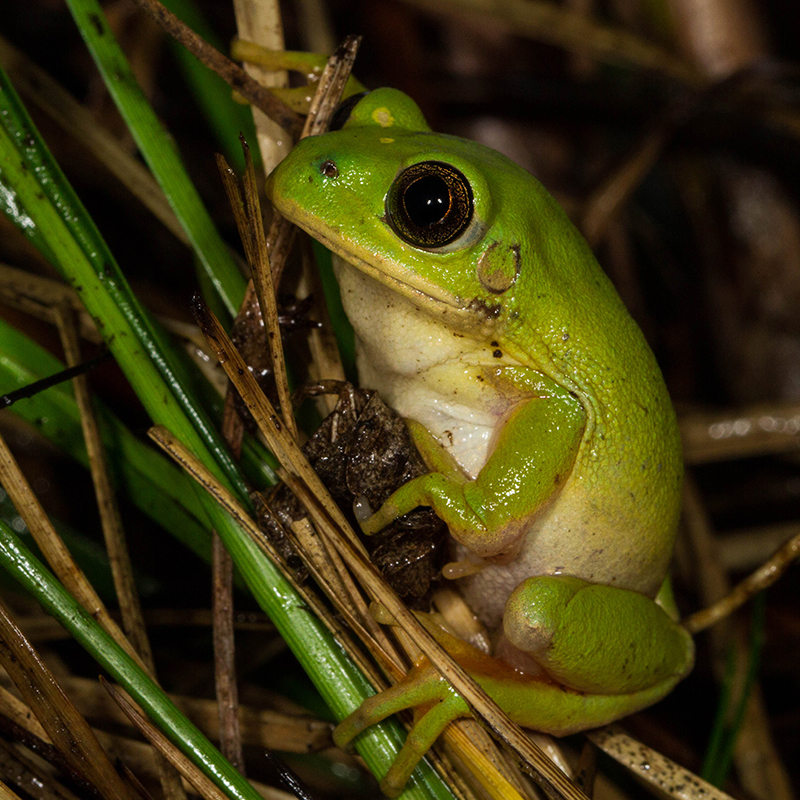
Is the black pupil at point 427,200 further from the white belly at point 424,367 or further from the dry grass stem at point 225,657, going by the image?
the dry grass stem at point 225,657

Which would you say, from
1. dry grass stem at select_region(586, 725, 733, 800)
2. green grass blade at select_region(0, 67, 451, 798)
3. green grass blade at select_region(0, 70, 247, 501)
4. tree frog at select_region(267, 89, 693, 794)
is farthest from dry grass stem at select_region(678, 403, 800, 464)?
green grass blade at select_region(0, 70, 247, 501)

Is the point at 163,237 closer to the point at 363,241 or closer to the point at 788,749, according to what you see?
the point at 363,241

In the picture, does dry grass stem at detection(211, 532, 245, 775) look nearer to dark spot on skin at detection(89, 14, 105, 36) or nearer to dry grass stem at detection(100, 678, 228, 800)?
dry grass stem at detection(100, 678, 228, 800)

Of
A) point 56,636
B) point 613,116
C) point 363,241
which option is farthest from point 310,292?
point 613,116

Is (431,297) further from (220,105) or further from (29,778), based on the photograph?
(29,778)

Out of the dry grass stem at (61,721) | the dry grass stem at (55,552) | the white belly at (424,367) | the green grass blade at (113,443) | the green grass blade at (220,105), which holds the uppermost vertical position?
the green grass blade at (220,105)

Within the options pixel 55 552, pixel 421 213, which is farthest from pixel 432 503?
pixel 55 552

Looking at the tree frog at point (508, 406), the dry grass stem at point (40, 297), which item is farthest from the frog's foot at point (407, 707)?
the dry grass stem at point (40, 297)
